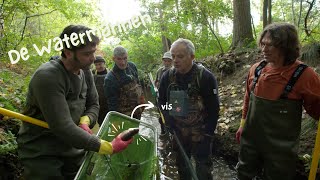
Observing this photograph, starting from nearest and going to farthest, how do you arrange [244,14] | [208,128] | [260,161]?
[260,161]
[208,128]
[244,14]

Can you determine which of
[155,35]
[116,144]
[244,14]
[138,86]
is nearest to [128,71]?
[138,86]

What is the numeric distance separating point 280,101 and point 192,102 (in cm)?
138

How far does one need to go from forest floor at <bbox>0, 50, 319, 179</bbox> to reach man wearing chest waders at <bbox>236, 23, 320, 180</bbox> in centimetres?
97

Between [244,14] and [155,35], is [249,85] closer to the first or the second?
[244,14]

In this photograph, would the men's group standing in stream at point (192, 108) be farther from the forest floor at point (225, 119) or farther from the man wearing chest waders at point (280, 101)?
the forest floor at point (225, 119)

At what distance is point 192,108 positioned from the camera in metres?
3.83

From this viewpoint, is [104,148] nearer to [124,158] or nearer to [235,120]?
[124,158]

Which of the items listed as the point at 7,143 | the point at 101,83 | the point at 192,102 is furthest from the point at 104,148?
the point at 101,83

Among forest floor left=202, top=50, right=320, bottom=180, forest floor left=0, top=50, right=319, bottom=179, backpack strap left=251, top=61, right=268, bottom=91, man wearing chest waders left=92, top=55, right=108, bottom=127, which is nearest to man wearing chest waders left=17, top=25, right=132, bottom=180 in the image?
forest floor left=0, top=50, right=319, bottom=179

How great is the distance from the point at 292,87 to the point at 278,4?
71.6ft

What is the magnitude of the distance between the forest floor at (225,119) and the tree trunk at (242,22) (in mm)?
944

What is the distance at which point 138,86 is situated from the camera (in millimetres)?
5270

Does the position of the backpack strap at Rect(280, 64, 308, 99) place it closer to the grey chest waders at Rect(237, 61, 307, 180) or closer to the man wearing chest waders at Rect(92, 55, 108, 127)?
the grey chest waders at Rect(237, 61, 307, 180)

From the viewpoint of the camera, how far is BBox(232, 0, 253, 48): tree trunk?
920cm
